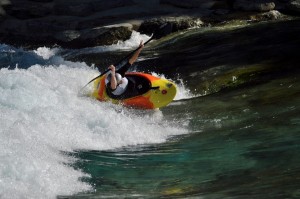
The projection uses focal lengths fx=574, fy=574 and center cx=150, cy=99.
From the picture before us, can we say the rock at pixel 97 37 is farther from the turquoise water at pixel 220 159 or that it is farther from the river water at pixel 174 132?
the turquoise water at pixel 220 159

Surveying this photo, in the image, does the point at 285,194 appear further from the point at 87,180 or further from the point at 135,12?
the point at 135,12

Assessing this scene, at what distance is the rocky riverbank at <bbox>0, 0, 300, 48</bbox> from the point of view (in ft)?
77.5

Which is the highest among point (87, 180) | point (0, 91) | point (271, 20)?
point (271, 20)

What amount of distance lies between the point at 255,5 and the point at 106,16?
269 inches

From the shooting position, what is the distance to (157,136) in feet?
34.3

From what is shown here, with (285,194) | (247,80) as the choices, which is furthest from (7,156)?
(247,80)

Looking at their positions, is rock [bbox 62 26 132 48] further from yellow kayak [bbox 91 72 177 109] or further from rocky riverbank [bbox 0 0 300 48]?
yellow kayak [bbox 91 72 177 109]

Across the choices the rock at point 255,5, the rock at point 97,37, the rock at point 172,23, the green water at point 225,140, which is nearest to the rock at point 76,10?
the rock at point 97,37

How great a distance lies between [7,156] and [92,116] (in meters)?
3.75

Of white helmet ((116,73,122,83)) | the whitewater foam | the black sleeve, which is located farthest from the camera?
the black sleeve

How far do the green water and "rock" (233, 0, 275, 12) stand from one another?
6.98m

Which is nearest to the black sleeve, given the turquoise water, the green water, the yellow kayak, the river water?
the yellow kayak

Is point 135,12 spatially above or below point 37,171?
above

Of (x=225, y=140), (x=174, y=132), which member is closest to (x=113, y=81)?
(x=174, y=132)
